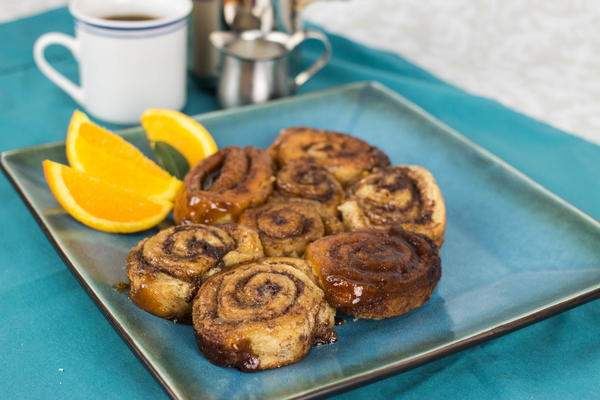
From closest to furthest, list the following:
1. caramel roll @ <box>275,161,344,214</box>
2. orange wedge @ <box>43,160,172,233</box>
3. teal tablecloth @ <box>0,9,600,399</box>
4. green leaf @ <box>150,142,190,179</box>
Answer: teal tablecloth @ <box>0,9,600,399</box>
orange wedge @ <box>43,160,172,233</box>
caramel roll @ <box>275,161,344,214</box>
green leaf @ <box>150,142,190,179</box>

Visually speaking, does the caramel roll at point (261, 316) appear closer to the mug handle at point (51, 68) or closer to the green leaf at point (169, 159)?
the green leaf at point (169, 159)

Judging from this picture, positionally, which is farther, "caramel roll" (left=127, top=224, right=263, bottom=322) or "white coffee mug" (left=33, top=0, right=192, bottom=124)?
"white coffee mug" (left=33, top=0, right=192, bottom=124)

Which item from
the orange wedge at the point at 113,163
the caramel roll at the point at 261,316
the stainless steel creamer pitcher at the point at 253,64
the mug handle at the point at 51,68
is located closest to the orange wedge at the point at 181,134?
the orange wedge at the point at 113,163

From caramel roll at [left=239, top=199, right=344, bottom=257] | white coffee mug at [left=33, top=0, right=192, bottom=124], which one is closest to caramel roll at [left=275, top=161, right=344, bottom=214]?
caramel roll at [left=239, top=199, right=344, bottom=257]

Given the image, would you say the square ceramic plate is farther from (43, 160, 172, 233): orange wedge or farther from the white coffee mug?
the white coffee mug

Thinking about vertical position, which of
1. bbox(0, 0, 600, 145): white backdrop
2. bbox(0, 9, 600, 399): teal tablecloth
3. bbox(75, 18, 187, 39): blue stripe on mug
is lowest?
bbox(0, 9, 600, 399): teal tablecloth

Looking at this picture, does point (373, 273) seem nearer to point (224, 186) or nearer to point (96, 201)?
point (224, 186)

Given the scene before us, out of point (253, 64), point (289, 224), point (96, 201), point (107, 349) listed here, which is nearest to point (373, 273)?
point (289, 224)
